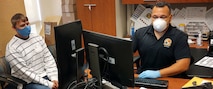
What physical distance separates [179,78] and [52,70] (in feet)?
4.53

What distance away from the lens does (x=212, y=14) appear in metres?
2.86

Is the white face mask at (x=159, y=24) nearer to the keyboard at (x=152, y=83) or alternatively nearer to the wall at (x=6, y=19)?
the keyboard at (x=152, y=83)

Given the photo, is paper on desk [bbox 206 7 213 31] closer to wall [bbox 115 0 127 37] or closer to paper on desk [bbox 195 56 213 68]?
paper on desk [bbox 195 56 213 68]

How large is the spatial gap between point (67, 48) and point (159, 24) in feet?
2.74

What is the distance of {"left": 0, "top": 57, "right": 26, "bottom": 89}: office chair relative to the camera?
213 cm

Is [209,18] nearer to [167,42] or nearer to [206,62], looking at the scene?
[206,62]

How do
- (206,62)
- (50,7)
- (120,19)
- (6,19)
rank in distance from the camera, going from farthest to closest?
(50,7) < (120,19) < (6,19) < (206,62)

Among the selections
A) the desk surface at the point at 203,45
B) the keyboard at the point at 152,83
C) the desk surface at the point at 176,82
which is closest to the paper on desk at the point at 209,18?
the desk surface at the point at 203,45

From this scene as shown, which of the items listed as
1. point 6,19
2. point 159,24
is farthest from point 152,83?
point 6,19

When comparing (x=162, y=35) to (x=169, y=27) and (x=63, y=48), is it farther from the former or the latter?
(x=63, y=48)

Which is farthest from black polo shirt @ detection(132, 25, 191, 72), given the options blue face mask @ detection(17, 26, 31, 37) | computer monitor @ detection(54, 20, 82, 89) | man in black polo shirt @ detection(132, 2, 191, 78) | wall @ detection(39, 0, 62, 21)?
wall @ detection(39, 0, 62, 21)

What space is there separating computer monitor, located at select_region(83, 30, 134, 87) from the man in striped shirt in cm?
108

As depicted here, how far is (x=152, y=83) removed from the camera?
1.58 metres

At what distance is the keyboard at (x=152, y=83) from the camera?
1.55 metres
